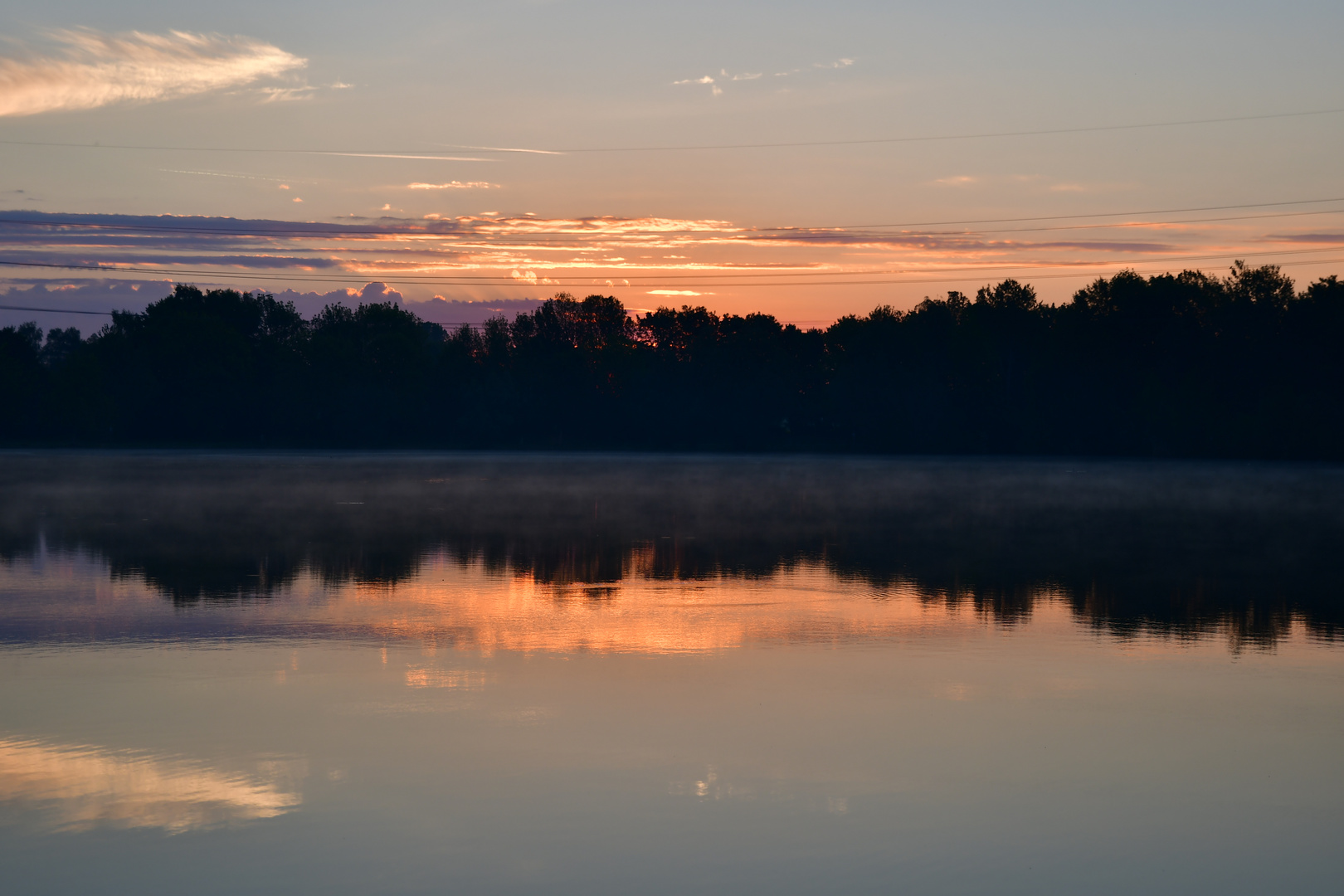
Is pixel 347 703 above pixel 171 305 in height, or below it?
below

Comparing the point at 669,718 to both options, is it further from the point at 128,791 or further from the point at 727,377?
the point at 727,377

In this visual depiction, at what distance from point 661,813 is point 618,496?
3458cm

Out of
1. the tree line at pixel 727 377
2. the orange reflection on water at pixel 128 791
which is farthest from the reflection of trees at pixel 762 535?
the tree line at pixel 727 377

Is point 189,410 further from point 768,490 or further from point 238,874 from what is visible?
point 238,874

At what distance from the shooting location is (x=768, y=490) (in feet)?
157

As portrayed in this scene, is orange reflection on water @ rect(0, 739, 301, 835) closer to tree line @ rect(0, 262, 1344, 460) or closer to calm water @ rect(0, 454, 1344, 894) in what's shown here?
calm water @ rect(0, 454, 1344, 894)

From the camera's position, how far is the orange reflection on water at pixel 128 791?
7758 mm

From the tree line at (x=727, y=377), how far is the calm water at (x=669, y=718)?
265 feet

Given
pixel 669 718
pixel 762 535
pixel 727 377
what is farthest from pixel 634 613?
pixel 727 377

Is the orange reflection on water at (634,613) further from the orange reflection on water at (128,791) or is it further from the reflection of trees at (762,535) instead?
the orange reflection on water at (128,791)

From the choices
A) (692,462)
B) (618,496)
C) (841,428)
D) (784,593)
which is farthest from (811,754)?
(841,428)

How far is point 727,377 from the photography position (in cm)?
12569

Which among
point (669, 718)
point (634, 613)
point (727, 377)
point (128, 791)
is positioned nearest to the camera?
point (128, 791)

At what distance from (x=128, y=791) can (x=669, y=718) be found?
4.14 m
